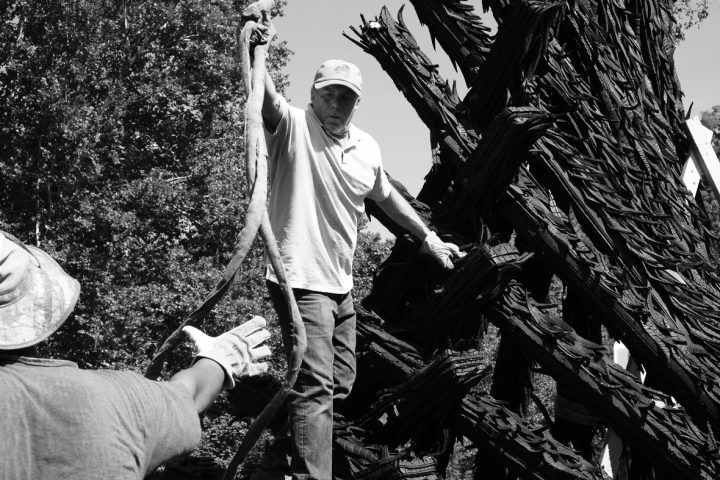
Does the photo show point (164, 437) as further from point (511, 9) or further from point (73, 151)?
point (73, 151)

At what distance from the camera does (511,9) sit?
5.29m

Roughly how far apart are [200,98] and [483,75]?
1508cm

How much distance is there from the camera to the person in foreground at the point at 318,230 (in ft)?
13.4

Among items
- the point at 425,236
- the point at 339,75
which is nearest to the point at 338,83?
the point at 339,75

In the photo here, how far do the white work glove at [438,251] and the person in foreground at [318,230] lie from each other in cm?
76

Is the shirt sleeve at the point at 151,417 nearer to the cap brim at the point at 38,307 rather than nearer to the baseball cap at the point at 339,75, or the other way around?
the cap brim at the point at 38,307

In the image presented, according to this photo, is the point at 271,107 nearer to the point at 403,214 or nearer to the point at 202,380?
the point at 403,214

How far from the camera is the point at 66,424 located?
7.00 ft

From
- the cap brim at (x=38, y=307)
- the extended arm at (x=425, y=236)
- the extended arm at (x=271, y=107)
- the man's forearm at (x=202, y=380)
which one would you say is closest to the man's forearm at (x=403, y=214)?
the extended arm at (x=425, y=236)

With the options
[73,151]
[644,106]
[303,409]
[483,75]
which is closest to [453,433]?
[303,409]

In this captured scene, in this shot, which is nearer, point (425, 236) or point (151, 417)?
point (151, 417)

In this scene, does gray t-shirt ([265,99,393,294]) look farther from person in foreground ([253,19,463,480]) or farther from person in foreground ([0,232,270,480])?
person in foreground ([0,232,270,480])

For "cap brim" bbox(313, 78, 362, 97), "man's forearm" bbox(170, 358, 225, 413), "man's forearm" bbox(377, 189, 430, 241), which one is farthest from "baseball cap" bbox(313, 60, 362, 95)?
"man's forearm" bbox(170, 358, 225, 413)

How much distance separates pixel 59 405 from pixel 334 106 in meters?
2.40
